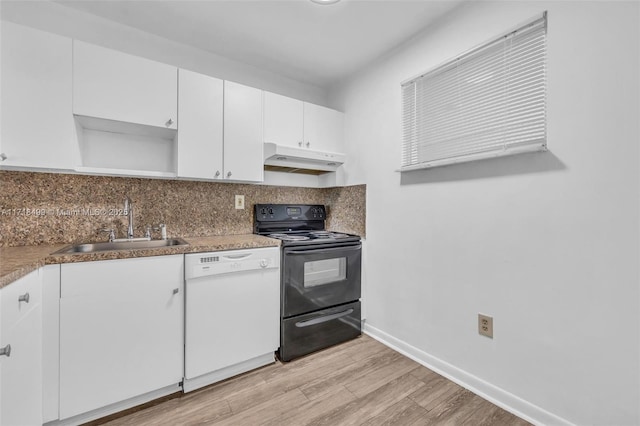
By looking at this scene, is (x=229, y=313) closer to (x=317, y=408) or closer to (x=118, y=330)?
(x=118, y=330)

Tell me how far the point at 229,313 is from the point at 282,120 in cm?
158

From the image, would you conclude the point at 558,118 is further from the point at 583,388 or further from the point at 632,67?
the point at 583,388

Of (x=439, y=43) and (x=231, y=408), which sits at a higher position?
(x=439, y=43)

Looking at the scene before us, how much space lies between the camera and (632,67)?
46.3 inches

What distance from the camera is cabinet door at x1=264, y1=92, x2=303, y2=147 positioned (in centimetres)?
232

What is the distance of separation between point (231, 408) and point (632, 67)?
2524 mm

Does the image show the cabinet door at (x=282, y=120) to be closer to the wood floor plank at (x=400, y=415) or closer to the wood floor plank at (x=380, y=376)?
the wood floor plank at (x=380, y=376)

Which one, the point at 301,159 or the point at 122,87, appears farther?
the point at 301,159

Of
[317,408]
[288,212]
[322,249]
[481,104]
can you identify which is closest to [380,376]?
[317,408]

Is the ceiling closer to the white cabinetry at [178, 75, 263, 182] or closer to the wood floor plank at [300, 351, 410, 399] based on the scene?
the white cabinetry at [178, 75, 263, 182]

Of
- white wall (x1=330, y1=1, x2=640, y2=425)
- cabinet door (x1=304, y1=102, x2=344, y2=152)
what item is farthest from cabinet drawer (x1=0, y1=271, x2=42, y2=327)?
white wall (x1=330, y1=1, x2=640, y2=425)

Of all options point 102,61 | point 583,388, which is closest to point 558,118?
point 583,388

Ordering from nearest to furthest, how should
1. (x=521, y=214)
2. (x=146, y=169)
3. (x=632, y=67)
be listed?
(x=632, y=67) < (x=521, y=214) < (x=146, y=169)

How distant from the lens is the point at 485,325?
5.56 ft
